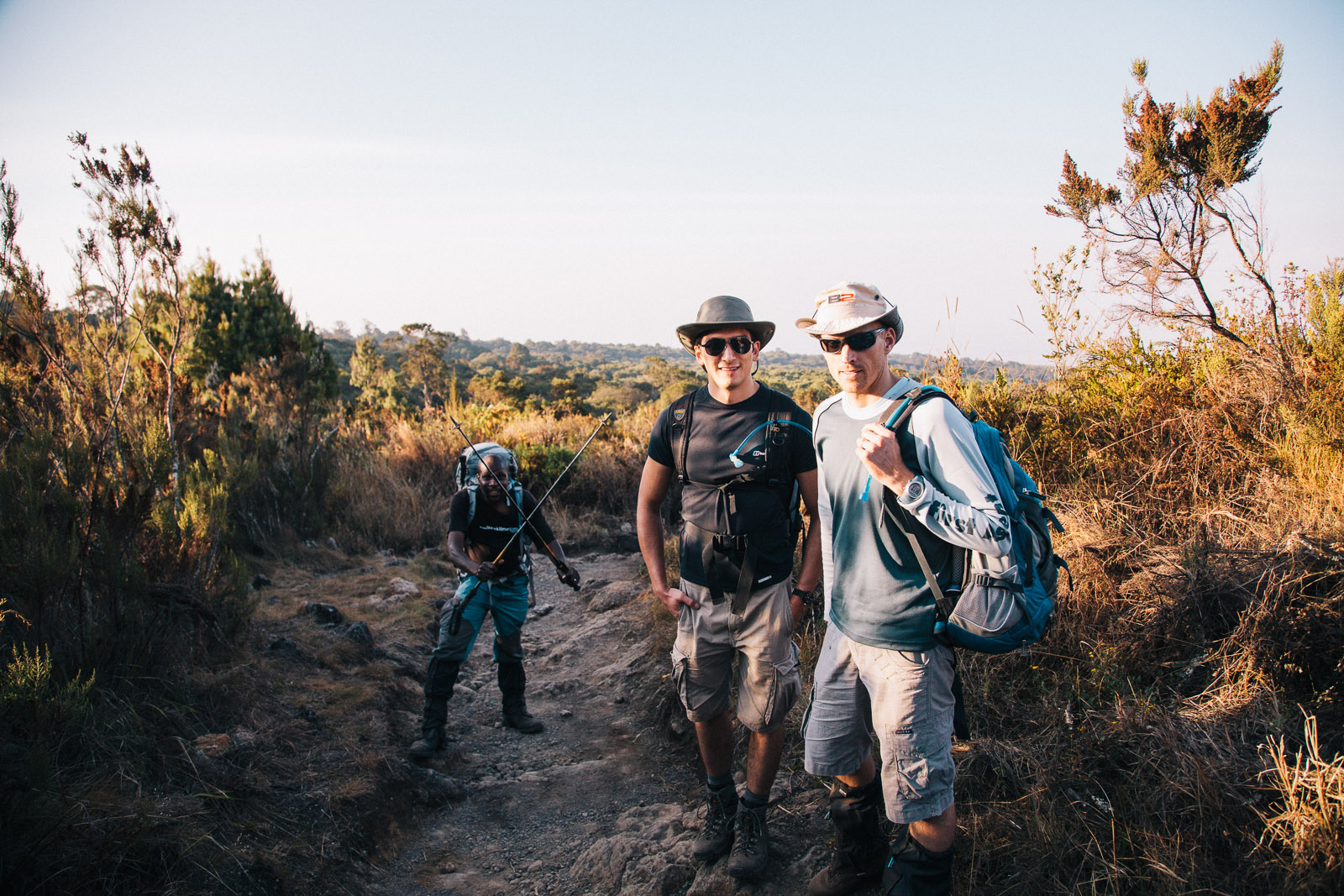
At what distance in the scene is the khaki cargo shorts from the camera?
2715 millimetres

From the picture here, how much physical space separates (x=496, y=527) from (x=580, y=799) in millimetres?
1662

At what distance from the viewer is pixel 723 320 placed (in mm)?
2852

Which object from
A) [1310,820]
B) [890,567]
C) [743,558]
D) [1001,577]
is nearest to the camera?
[1001,577]

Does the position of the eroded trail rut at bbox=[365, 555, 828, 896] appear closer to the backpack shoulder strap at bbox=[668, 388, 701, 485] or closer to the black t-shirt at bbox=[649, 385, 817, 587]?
the black t-shirt at bbox=[649, 385, 817, 587]

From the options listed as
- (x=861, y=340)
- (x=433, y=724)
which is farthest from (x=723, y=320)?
(x=433, y=724)

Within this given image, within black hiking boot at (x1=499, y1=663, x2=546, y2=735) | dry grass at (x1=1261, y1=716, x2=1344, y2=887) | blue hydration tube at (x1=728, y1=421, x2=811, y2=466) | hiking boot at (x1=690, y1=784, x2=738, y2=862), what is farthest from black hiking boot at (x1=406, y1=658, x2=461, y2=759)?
dry grass at (x1=1261, y1=716, x2=1344, y2=887)

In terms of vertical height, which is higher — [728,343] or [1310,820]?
[728,343]

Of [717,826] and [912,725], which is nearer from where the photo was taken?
[912,725]

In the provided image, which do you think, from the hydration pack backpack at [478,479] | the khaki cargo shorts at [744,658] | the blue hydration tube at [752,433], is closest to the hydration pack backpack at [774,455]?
the blue hydration tube at [752,433]

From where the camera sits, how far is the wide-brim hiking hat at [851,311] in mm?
2188

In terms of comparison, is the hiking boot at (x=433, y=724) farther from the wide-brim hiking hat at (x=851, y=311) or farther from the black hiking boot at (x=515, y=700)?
the wide-brim hiking hat at (x=851, y=311)

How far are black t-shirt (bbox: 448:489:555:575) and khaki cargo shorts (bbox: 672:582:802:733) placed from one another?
5.87 feet

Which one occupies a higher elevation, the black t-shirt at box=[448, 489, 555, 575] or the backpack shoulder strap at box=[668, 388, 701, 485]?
the backpack shoulder strap at box=[668, 388, 701, 485]

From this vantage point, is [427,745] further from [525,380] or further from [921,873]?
[525,380]
